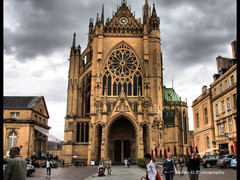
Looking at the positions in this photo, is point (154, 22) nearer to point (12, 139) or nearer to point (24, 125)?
point (24, 125)

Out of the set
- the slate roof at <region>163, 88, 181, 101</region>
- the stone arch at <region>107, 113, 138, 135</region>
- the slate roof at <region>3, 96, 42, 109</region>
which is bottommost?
the stone arch at <region>107, 113, 138, 135</region>

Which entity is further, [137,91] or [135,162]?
[137,91]

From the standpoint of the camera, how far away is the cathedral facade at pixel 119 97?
40719 millimetres

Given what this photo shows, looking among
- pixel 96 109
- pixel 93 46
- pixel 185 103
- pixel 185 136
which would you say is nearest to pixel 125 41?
pixel 93 46

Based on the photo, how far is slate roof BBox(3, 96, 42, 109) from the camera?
46722 mm

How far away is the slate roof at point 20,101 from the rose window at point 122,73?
1528 cm

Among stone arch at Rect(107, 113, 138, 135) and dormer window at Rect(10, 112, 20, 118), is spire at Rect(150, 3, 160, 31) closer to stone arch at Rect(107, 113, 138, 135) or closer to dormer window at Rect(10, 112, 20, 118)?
stone arch at Rect(107, 113, 138, 135)

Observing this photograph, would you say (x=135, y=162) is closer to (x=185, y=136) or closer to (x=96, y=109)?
(x=96, y=109)

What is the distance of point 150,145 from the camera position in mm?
39844

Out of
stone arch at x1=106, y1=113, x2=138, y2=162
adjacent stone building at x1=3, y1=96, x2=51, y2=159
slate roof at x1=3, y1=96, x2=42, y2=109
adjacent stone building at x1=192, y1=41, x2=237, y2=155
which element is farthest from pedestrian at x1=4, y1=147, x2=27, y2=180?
slate roof at x1=3, y1=96, x2=42, y2=109

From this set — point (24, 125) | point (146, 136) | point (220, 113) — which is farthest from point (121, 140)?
point (24, 125)

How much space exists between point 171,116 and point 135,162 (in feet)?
40.8

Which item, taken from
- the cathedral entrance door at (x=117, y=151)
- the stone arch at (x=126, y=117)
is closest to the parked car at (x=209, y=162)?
the stone arch at (x=126, y=117)

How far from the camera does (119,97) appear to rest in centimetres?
4138
